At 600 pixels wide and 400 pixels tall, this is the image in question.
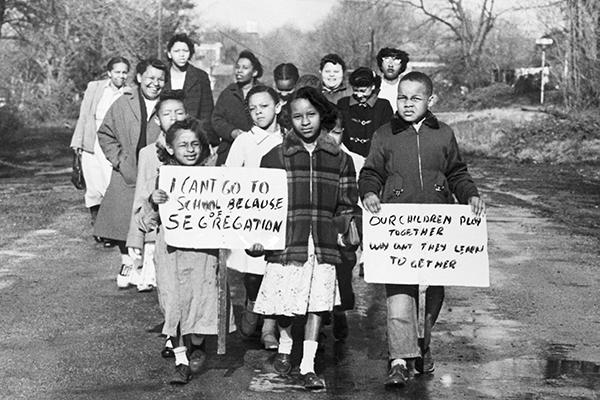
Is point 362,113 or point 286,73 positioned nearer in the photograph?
point 362,113

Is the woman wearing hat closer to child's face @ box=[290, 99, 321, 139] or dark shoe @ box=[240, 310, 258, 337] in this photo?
dark shoe @ box=[240, 310, 258, 337]

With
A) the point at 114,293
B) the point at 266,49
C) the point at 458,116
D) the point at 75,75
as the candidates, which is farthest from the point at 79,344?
the point at 266,49

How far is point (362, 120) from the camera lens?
9.20m

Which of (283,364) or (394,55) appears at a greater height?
(394,55)

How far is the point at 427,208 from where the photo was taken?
281 inches

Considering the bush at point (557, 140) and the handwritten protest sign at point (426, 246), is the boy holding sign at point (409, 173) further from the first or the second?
the bush at point (557, 140)

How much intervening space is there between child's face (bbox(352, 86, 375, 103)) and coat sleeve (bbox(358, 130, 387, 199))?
1951 mm

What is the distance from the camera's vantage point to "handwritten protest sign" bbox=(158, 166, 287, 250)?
282 inches

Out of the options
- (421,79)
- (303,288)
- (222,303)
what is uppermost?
(421,79)

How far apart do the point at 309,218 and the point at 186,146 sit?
85 centimetres

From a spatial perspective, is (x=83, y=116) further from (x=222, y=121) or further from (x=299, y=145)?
(x=299, y=145)

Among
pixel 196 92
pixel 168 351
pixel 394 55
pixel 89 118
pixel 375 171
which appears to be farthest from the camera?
pixel 89 118

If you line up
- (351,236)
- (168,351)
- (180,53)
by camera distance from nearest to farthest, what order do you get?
(351,236)
(168,351)
(180,53)

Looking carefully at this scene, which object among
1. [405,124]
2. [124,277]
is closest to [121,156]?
[124,277]
